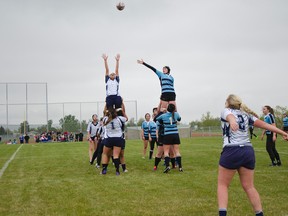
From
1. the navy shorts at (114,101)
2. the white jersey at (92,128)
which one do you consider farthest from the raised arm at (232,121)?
the white jersey at (92,128)

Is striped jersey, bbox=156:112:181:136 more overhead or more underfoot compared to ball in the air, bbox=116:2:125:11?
more underfoot

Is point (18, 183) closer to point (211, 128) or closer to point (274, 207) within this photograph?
point (274, 207)

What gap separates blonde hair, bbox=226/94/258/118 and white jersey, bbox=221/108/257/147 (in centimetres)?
5

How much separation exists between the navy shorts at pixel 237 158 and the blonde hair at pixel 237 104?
55 cm

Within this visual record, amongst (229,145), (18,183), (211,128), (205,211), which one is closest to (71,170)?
(18,183)

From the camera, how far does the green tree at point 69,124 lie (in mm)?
50906

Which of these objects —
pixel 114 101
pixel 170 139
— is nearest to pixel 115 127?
pixel 114 101

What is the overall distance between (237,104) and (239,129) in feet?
1.22

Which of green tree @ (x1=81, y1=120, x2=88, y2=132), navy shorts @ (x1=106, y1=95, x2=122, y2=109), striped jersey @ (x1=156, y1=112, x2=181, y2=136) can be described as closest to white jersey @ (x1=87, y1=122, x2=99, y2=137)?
navy shorts @ (x1=106, y1=95, x2=122, y2=109)

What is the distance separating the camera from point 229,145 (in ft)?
16.9

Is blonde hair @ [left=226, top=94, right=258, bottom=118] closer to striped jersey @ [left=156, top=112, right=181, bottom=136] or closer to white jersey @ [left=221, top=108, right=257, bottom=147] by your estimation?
white jersey @ [left=221, top=108, right=257, bottom=147]

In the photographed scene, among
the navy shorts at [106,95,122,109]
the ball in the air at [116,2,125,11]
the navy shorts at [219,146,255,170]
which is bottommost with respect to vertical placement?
the navy shorts at [219,146,255,170]

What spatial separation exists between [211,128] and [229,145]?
44644 millimetres

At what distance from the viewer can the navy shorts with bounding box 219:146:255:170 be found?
5.05 metres
